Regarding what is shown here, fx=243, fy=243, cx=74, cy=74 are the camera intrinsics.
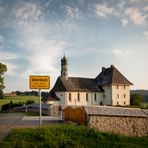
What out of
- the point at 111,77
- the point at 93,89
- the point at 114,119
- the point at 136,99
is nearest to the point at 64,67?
the point at 93,89

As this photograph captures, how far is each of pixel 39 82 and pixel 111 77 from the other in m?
50.4

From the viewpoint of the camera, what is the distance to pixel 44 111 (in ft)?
121

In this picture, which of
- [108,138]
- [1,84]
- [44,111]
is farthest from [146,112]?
[1,84]

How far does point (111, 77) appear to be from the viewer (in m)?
62.7

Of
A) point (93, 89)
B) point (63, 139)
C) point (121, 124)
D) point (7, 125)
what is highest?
point (93, 89)

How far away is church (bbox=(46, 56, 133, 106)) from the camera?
57.7m

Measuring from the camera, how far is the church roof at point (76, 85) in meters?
58.0

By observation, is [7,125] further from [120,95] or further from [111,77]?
[120,95]

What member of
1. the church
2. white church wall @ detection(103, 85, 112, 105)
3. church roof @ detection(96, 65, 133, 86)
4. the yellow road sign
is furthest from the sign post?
white church wall @ detection(103, 85, 112, 105)

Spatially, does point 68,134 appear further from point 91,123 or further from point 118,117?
point 118,117

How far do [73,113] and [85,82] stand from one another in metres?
40.3

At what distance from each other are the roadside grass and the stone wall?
6.43 meters

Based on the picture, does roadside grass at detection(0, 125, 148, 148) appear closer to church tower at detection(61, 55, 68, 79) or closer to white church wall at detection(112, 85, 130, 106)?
church tower at detection(61, 55, 68, 79)

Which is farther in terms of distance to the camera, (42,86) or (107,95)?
(107,95)
